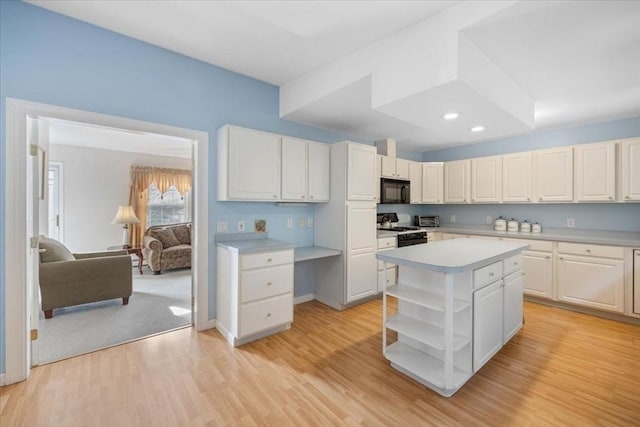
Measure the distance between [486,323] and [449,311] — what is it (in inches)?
21.9

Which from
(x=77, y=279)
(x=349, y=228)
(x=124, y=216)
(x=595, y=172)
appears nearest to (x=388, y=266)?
(x=349, y=228)

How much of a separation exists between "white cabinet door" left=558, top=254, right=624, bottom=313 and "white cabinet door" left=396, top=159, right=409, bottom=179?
90.3 inches

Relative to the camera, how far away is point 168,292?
164 inches

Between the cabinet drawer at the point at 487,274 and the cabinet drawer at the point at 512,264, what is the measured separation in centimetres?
13

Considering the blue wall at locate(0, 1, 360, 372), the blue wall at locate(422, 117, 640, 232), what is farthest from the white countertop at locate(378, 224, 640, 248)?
the blue wall at locate(0, 1, 360, 372)

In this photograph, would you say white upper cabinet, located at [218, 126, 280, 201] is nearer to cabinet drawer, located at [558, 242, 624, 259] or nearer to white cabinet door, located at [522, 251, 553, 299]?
white cabinet door, located at [522, 251, 553, 299]

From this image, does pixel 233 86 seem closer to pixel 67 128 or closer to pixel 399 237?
pixel 399 237

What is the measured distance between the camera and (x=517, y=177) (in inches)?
163

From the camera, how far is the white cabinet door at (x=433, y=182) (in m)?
4.98

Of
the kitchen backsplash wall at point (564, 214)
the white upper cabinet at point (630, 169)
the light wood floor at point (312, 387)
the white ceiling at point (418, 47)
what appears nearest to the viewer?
the light wood floor at point (312, 387)

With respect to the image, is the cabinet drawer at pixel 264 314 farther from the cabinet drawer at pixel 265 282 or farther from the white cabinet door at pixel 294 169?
the white cabinet door at pixel 294 169

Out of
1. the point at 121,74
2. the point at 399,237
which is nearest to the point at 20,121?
the point at 121,74

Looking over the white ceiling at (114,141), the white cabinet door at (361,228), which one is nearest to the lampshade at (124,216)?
the white ceiling at (114,141)

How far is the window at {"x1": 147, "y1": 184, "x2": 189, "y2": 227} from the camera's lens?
6.41 metres
